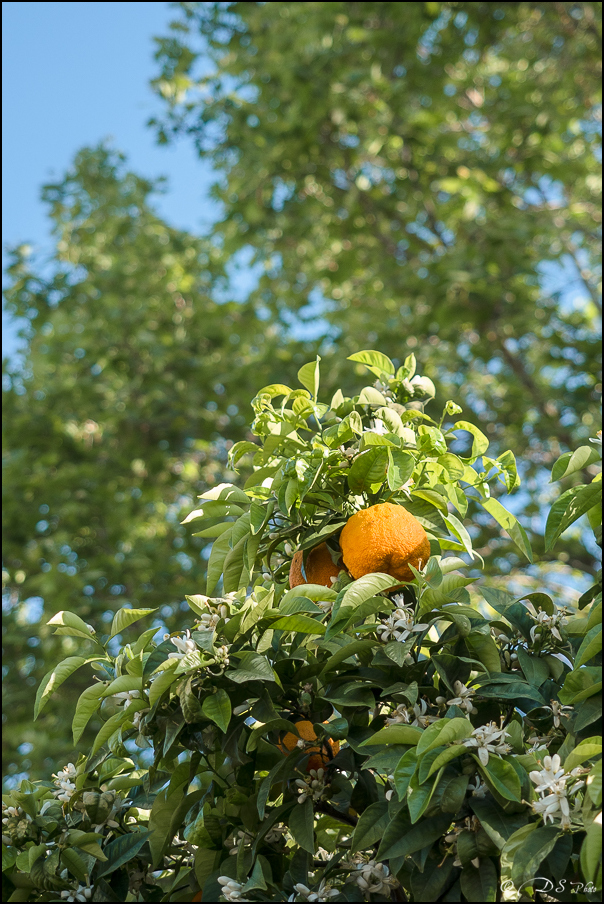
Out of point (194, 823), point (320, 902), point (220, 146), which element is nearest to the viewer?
point (320, 902)

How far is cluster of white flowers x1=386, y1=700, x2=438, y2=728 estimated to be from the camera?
3.17 ft

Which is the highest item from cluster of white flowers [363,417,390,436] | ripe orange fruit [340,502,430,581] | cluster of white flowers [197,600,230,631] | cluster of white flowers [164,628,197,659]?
cluster of white flowers [363,417,390,436]

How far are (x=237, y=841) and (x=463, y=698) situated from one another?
374 millimetres

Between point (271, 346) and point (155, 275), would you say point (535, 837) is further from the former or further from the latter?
point (155, 275)

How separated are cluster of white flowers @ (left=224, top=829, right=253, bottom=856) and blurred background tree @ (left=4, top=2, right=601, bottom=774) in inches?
122

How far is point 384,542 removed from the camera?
1.10 metres

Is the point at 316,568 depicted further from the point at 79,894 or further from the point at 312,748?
the point at 79,894

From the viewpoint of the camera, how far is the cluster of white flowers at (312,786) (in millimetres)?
1032

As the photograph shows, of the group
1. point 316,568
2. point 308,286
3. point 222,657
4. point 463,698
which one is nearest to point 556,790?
point 463,698

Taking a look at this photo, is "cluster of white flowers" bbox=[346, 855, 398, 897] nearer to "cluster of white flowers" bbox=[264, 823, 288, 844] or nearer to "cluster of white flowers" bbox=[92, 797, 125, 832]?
"cluster of white flowers" bbox=[264, 823, 288, 844]

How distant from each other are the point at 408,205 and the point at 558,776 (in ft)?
14.2

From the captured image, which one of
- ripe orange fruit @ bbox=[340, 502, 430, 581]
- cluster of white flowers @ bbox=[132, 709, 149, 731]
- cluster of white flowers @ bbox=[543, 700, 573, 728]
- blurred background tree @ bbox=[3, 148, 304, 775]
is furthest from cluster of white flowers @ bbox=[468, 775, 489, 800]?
blurred background tree @ bbox=[3, 148, 304, 775]

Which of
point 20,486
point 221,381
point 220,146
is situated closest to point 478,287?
point 221,381

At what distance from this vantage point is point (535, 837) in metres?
0.82
